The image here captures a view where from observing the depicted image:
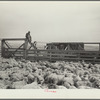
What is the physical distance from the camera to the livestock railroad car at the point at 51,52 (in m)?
→ 2.74

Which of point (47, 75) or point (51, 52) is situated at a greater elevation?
point (51, 52)

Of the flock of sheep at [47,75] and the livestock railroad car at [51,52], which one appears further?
the livestock railroad car at [51,52]

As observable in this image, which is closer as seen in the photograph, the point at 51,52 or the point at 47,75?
the point at 47,75

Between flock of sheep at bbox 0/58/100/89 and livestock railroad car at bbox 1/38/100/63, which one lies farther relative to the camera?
livestock railroad car at bbox 1/38/100/63

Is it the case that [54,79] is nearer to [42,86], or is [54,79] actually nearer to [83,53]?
[42,86]

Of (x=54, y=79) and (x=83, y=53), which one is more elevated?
(x=83, y=53)

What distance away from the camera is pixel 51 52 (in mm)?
2824

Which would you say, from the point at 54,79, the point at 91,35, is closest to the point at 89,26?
the point at 91,35

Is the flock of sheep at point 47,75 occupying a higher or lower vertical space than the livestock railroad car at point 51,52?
lower

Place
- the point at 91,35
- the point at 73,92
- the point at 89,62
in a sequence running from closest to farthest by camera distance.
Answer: the point at 73,92 < the point at 91,35 < the point at 89,62

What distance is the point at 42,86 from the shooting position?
253 centimetres

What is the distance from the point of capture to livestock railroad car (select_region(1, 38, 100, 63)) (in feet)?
8.99

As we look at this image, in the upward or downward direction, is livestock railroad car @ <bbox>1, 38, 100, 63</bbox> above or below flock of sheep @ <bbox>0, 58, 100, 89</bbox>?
above

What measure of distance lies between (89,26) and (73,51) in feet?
1.28
